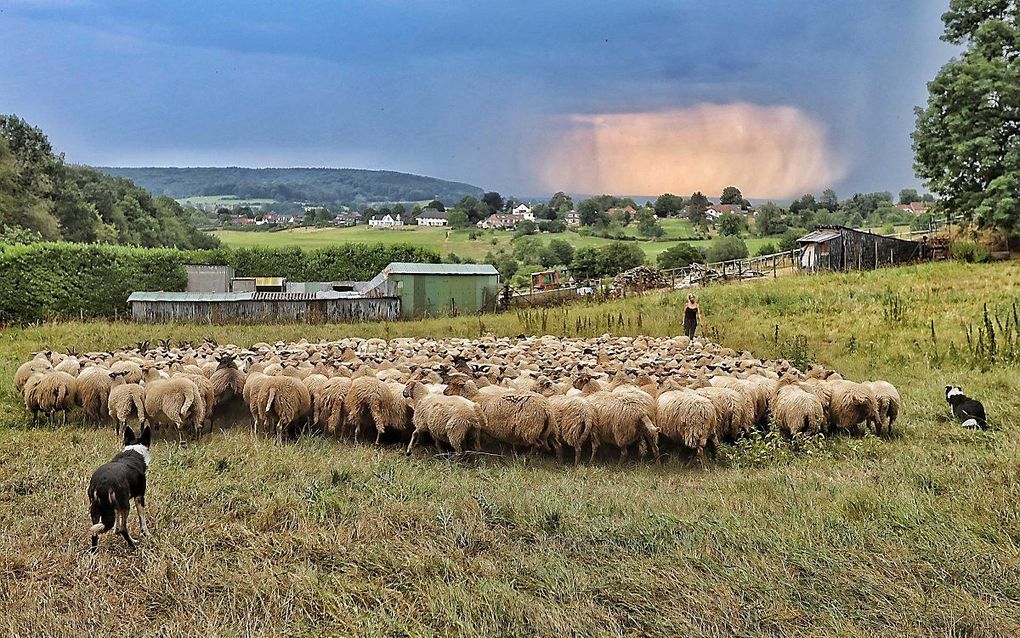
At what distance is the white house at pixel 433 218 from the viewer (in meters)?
93.8

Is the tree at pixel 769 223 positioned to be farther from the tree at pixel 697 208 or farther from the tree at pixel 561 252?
the tree at pixel 561 252

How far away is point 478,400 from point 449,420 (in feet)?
1.90

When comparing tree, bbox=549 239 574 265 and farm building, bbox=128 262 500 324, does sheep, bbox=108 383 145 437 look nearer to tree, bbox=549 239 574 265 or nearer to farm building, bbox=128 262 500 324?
farm building, bbox=128 262 500 324

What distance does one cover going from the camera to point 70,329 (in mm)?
20328

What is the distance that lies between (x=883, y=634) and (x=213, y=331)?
20.8 m

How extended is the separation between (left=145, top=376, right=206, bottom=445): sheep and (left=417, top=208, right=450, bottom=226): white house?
82.9m

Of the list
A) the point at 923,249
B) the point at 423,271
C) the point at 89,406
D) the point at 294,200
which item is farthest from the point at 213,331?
the point at 294,200

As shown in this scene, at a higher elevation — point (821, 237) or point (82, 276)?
point (821, 237)

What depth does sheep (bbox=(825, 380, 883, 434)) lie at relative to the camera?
8742mm

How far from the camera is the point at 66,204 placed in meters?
49.3

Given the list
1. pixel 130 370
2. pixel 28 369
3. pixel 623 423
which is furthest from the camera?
pixel 28 369

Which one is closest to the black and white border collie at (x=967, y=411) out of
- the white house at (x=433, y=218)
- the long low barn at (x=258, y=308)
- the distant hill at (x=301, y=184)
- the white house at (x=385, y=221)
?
the long low barn at (x=258, y=308)

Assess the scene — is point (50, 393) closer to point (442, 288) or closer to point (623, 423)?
point (623, 423)

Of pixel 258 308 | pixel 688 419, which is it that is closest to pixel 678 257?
A: pixel 258 308
